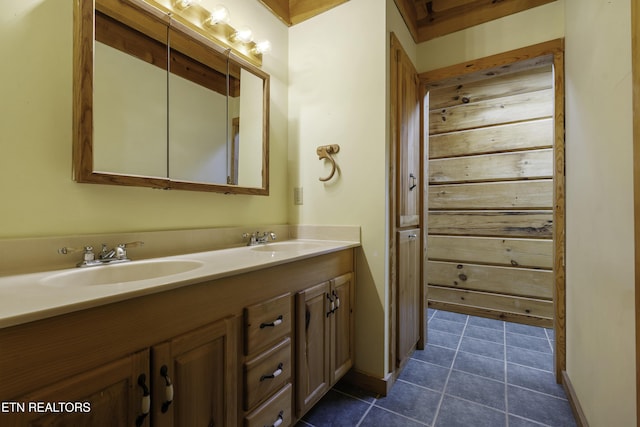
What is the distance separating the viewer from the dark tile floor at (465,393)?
4.64 ft

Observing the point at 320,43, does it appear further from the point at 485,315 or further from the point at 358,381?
the point at 485,315

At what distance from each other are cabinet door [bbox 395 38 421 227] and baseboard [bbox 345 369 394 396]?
89 centimetres

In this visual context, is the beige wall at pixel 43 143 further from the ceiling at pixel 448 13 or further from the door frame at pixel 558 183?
the door frame at pixel 558 183

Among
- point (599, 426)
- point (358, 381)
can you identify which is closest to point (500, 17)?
point (599, 426)

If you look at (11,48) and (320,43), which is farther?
(320,43)

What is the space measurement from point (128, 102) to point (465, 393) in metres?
2.21

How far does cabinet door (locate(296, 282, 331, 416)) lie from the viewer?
1237 millimetres

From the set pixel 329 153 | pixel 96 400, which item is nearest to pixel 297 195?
pixel 329 153

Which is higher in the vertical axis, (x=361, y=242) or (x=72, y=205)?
(x=72, y=205)

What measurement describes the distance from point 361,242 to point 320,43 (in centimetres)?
131

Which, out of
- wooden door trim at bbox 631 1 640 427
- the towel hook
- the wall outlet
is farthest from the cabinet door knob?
wooden door trim at bbox 631 1 640 427

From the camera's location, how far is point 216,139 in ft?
5.02

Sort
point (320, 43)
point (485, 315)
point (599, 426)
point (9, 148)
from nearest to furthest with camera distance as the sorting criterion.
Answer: point (9, 148) → point (599, 426) → point (320, 43) → point (485, 315)

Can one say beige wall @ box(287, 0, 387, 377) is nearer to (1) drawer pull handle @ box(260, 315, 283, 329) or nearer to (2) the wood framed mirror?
(2) the wood framed mirror
